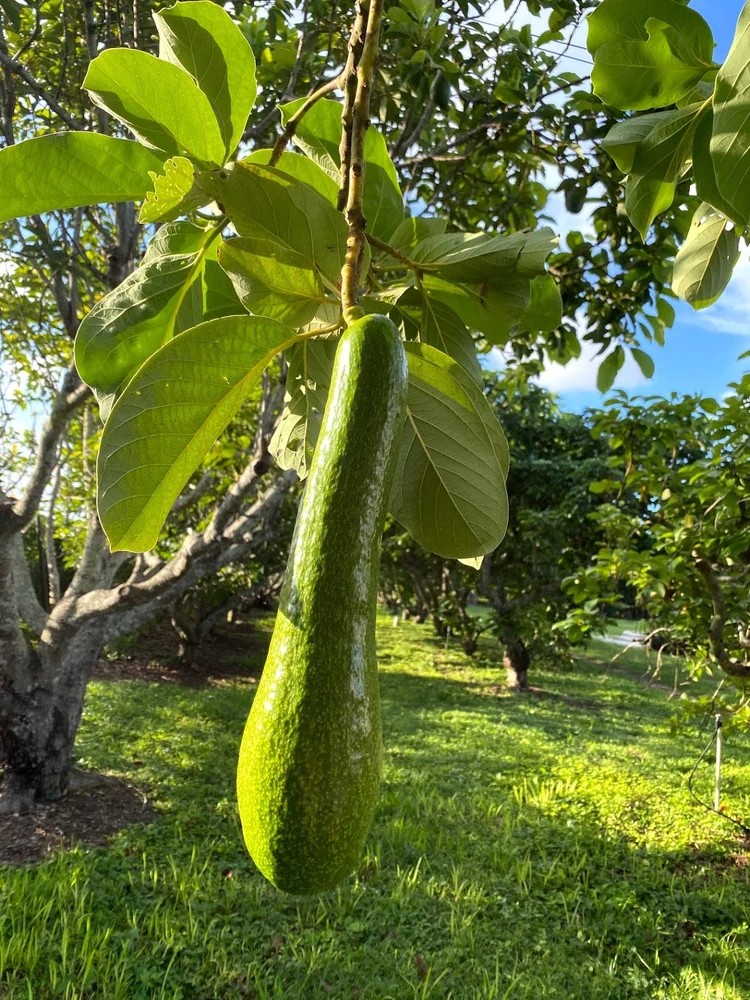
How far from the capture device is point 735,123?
1.74 feet

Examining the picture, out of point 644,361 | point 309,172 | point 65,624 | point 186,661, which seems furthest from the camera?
point 186,661

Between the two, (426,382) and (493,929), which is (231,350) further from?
(493,929)

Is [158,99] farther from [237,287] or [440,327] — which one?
[440,327]

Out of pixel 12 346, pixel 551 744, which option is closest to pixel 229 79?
pixel 12 346

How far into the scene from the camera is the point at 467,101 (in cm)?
255

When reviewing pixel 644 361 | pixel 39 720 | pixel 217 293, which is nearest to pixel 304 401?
pixel 217 293

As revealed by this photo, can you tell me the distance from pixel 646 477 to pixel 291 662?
394 centimetres

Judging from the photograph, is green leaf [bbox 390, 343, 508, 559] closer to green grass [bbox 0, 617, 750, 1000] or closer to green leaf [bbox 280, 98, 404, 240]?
green leaf [bbox 280, 98, 404, 240]

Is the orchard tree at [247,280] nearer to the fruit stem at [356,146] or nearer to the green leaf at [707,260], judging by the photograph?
the fruit stem at [356,146]

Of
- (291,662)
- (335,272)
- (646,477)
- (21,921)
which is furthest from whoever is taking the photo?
(646,477)

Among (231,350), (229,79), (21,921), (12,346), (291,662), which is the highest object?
(12,346)

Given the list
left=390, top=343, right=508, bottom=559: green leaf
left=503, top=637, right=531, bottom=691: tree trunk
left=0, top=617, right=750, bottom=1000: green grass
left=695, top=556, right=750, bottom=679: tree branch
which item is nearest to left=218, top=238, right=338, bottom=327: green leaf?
left=390, top=343, right=508, bottom=559: green leaf

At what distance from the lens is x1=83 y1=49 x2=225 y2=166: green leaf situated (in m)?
0.64

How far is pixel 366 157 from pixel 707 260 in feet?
1.59
